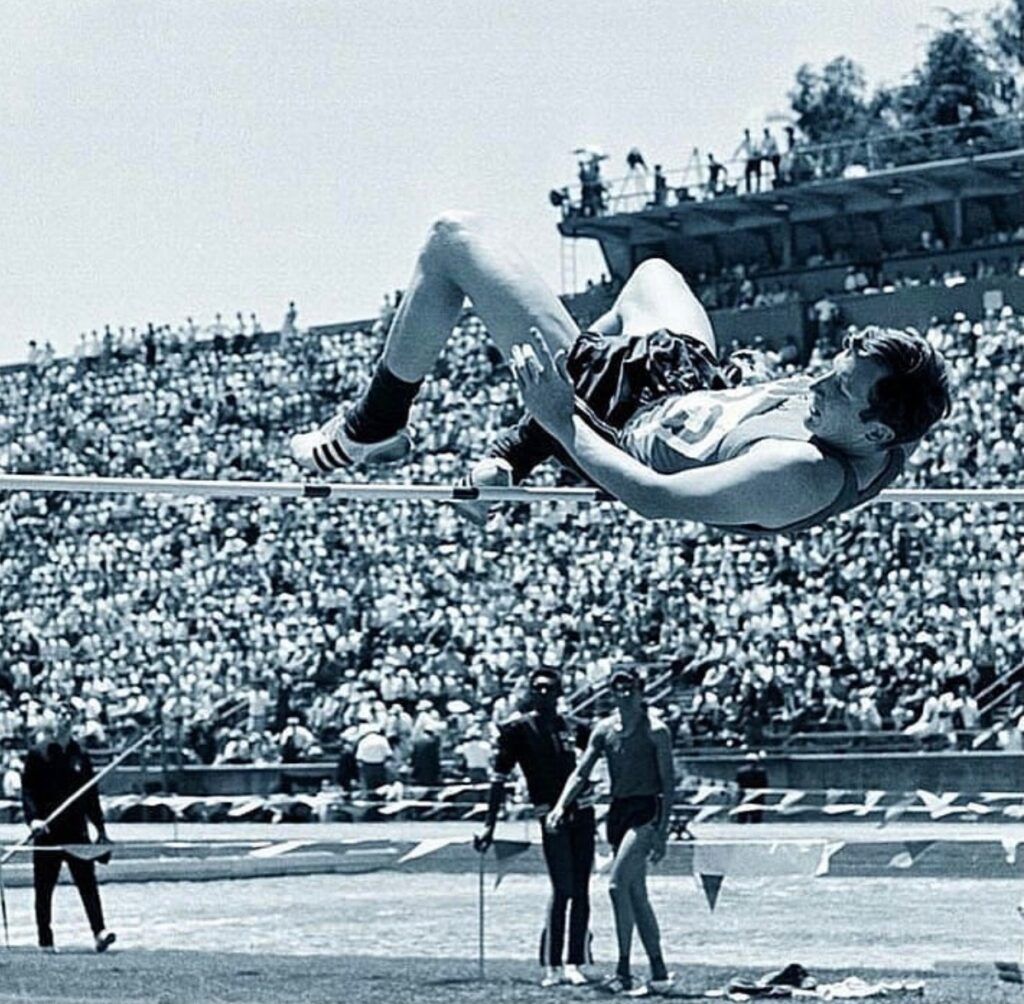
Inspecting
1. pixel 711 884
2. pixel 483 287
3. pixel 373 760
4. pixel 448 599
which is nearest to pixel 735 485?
pixel 483 287

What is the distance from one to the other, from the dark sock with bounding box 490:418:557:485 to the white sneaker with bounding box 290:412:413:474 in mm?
239

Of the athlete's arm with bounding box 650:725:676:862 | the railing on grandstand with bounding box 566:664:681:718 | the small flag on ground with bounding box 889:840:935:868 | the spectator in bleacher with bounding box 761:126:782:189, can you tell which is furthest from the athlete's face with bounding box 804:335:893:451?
the spectator in bleacher with bounding box 761:126:782:189

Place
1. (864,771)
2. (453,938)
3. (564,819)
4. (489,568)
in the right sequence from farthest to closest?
(489,568)
(864,771)
(453,938)
(564,819)

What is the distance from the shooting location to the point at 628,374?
17.5ft

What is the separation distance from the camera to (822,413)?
4.95 metres

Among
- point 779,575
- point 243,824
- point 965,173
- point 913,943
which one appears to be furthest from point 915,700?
point 965,173

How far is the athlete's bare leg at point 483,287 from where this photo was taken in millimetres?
5289

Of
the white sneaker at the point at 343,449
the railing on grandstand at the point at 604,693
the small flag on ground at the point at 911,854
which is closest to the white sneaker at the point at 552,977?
the small flag on ground at the point at 911,854

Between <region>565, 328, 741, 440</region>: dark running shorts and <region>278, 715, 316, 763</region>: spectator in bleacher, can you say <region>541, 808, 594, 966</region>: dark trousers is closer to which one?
<region>565, 328, 741, 440</region>: dark running shorts

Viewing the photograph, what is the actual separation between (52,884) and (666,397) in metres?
8.14

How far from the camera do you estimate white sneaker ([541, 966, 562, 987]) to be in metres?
10.7

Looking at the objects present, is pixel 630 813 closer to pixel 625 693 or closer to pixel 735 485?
pixel 625 693

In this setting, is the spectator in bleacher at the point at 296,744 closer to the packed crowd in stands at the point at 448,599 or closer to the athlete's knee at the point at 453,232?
the packed crowd in stands at the point at 448,599

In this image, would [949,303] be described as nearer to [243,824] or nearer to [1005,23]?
[243,824]
